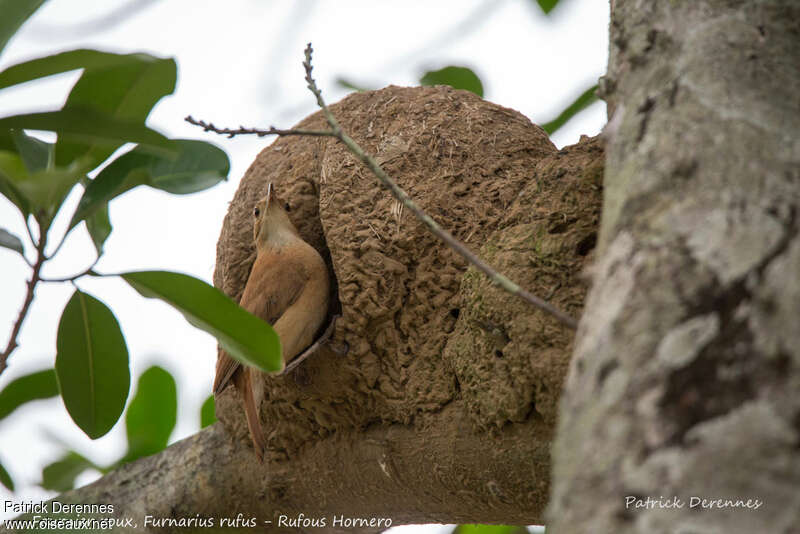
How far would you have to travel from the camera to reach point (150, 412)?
488cm

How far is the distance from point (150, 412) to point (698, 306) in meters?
4.18

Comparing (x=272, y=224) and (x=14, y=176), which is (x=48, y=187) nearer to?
(x=14, y=176)

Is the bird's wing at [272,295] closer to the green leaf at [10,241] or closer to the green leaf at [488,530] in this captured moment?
the green leaf at [10,241]

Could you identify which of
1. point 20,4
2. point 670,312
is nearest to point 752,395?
point 670,312

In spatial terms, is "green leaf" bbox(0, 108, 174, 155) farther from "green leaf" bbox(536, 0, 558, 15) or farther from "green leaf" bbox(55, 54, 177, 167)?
"green leaf" bbox(536, 0, 558, 15)

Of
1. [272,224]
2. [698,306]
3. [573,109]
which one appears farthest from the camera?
[272,224]

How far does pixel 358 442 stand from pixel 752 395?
2.66 meters

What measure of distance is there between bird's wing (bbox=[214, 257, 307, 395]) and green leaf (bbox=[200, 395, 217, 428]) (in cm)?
115

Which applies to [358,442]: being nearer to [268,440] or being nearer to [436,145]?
[268,440]

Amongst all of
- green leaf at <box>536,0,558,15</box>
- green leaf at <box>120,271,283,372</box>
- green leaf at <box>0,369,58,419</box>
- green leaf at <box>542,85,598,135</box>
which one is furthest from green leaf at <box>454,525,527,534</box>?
green leaf at <box>536,0,558,15</box>

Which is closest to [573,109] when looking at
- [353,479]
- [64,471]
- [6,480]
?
[353,479]

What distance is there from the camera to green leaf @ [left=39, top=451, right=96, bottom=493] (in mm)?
4668

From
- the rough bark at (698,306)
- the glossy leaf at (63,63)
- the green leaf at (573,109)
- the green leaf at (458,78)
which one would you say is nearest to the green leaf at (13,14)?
the glossy leaf at (63,63)

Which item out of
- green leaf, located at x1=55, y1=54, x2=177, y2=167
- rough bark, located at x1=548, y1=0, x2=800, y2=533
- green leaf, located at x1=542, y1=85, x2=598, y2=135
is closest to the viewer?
rough bark, located at x1=548, y1=0, x2=800, y2=533
